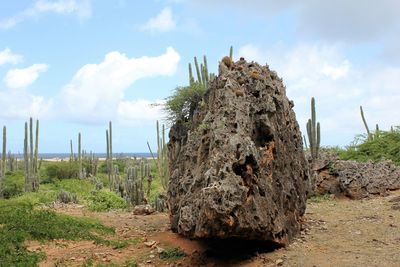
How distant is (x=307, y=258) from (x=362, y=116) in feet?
58.0

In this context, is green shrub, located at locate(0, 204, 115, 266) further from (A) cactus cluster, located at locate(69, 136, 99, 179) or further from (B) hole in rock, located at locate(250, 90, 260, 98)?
(A) cactus cluster, located at locate(69, 136, 99, 179)

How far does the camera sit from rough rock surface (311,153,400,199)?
48.5 ft

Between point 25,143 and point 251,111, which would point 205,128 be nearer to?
point 251,111

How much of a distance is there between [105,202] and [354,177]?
25.6 ft

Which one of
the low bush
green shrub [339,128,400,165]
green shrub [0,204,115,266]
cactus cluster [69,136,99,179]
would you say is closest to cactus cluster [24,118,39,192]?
the low bush

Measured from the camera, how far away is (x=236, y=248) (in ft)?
27.3

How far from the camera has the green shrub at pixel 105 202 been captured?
14.9m

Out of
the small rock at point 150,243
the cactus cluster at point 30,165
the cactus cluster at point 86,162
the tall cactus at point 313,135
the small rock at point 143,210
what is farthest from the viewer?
the cactus cluster at point 86,162

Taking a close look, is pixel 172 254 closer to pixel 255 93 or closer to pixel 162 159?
pixel 255 93

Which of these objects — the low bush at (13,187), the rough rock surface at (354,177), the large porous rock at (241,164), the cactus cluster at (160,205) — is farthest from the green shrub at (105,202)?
the low bush at (13,187)

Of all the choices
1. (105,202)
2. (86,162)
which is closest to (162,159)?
(105,202)

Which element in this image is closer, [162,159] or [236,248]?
[236,248]

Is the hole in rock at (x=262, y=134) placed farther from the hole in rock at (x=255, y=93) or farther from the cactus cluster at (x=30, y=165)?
the cactus cluster at (x=30, y=165)

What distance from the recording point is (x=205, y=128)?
8.91 metres
